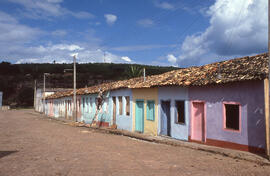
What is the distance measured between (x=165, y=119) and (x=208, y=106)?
3839 mm

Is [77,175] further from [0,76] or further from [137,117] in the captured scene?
[0,76]

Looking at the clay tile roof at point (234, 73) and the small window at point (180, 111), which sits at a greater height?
the clay tile roof at point (234, 73)

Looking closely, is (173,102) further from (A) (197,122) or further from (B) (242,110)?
(B) (242,110)

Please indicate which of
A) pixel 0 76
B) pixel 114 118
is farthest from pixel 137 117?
pixel 0 76

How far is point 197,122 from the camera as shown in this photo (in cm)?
1384

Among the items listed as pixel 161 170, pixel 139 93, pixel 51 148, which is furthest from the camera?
pixel 139 93

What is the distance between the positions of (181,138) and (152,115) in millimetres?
3111

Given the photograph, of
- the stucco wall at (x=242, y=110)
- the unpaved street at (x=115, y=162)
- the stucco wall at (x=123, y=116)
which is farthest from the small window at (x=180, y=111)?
the stucco wall at (x=123, y=116)

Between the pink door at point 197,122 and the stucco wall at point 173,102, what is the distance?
0.38 metres

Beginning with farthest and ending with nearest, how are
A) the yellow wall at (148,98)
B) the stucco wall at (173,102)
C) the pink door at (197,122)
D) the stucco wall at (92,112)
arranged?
the stucco wall at (92,112) < the yellow wall at (148,98) < the stucco wall at (173,102) < the pink door at (197,122)

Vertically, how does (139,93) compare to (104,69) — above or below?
below

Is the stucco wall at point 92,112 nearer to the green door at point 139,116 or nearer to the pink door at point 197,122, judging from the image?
the green door at point 139,116

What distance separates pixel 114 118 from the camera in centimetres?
2203

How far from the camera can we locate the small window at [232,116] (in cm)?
1177
